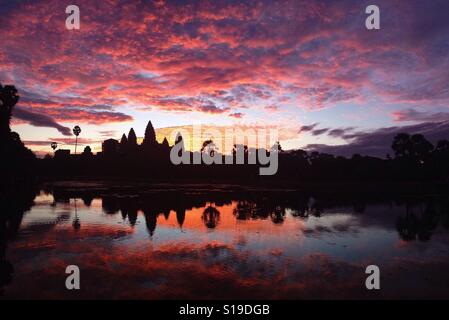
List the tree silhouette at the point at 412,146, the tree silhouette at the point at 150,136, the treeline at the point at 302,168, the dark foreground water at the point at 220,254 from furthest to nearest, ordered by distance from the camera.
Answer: the tree silhouette at the point at 150,136 → the tree silhouette at the point at 412,146 → the treeline at the point at 302,168 → the dark foreground water at the point at 220,254

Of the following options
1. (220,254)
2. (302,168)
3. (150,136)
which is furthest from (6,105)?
(150,136)

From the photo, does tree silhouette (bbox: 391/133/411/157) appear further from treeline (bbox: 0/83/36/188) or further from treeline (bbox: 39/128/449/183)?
treeline (bbox: 0/83/36/188)

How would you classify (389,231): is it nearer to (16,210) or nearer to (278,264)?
(278,264)

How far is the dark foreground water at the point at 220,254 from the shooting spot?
472 inches

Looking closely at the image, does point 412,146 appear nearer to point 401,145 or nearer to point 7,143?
point 401,145

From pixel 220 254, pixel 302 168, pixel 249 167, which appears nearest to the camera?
pixel 220 254

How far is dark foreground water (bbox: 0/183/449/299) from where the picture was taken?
39.3 ft

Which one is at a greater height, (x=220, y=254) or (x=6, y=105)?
(x=6, y=105)

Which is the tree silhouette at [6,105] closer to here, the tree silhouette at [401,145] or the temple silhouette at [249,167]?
the temple silhouette at [249,167]

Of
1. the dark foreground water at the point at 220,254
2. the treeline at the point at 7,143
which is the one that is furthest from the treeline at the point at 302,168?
the dark foreground water at the point at 220,254

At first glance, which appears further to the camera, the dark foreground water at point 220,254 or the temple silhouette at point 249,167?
the temple silhouette at point 249,167

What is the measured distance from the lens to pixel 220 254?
54.0 feet
